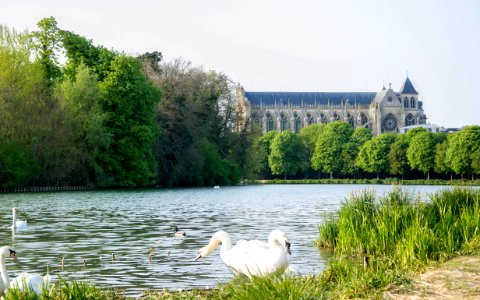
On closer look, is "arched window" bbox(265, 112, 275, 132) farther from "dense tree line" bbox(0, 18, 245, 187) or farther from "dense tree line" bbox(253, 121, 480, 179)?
"dense tree line" bbox(0, 18, 245, 187)

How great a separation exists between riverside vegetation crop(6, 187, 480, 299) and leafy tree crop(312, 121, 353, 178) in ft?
344

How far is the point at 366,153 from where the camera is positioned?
380 feet

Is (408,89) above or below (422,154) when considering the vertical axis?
above

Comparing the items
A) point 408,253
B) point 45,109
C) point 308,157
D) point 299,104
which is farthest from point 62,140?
point 299,104

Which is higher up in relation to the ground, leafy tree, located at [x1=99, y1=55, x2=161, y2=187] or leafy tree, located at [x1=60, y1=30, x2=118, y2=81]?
leafy tree, located at [x1=60, y1=30, x2=118, y2=81]

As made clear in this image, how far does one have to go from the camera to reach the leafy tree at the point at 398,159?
108750mm

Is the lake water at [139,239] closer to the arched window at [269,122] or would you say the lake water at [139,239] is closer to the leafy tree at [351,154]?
the leafy tree at [351,154]

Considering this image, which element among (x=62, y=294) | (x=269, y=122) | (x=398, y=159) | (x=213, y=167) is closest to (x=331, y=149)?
(x=398, y=159)

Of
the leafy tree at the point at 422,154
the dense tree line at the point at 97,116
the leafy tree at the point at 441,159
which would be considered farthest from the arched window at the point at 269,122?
the dense tree line at the point at 97,116

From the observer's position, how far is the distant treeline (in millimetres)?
52781

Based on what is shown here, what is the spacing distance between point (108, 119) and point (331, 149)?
6908cm

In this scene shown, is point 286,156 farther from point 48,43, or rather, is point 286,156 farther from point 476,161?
point 48,43

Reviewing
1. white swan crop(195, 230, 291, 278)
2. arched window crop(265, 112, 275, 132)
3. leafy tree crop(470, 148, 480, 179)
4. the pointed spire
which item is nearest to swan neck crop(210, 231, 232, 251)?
white swan crop(195, 230, 291, 278)

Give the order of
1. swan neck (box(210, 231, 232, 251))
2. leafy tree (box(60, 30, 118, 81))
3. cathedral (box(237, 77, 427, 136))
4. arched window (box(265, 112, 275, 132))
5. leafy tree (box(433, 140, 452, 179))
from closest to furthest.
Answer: swan neck (box(210, 231, 232, 251)) < leafy tree (box(60, 30, 118, 81)) < leafy tree (box(433, 140, 452, 179)) < cathedral (box(237, 77, 427, 136)) < arched window (box(265, 112, 275, 132))
